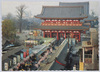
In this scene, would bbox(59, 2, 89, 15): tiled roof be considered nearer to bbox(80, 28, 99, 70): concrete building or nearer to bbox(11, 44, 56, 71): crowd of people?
bbox(80, 28, 99, 70): concrete building

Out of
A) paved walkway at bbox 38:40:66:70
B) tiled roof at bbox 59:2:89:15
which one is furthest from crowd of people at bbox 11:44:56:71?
tiled roof at bbox 59:2:89:15

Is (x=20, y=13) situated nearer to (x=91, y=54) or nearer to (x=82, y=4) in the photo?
(x=82, y=4)

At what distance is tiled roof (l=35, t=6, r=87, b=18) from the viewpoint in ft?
15.1

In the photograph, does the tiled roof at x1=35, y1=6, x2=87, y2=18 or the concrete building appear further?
the tiled roof at x1=35, y1=6, x2=87, y2=18

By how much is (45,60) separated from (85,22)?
1.70 meters

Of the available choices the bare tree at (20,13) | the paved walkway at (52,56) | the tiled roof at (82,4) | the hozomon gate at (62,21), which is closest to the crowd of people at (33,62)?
the paved walkway at (52,56)

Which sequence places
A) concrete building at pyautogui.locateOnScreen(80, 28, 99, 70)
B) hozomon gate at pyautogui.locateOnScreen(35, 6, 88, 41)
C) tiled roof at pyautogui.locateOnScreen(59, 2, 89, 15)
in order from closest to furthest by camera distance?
concrete building at pyautogui.locateOnScreen(80, 28, 99, 70) → tiled roof at pyautogui.locateOnScreen(59, 2, 89, 15) → hozomon gate at pyautogui.locateOnScreen(35, 6, 88, 41)

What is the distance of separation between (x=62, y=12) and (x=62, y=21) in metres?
0.28

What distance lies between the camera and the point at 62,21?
4664 millimetres

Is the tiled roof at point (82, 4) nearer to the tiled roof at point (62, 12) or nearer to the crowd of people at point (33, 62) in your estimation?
the tiled roof at point (62, 12)

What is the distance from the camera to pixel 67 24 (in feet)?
15.1

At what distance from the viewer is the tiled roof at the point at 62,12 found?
460 cm

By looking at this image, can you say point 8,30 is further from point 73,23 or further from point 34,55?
point 73,23

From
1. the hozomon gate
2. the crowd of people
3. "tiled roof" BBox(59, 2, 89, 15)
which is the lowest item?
the crowd of people
